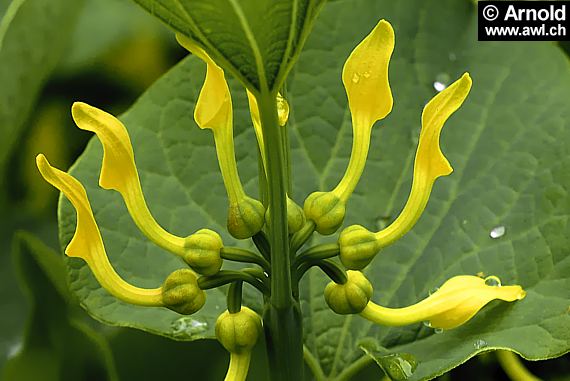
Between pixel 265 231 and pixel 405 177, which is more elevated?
pixel 405 177

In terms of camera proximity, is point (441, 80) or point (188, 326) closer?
point (188, 326)

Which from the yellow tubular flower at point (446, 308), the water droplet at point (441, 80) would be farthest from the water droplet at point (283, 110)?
the water droplet at point (441, 80)

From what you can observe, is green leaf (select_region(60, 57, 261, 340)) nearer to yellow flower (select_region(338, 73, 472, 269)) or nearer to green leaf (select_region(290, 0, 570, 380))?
green leaf (select_region(290, 0, 570, 380))

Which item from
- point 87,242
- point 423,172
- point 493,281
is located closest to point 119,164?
point 87,242

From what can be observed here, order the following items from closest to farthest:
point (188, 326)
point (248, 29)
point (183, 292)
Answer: point (248, 29), point (183, 292), point (188, 326)

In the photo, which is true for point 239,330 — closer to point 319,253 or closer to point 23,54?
point 319,253

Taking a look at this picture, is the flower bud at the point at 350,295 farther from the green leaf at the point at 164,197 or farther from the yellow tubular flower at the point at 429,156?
the green leaf at the point at 164,197

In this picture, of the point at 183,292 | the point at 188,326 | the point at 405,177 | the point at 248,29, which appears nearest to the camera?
the point at 248,29
